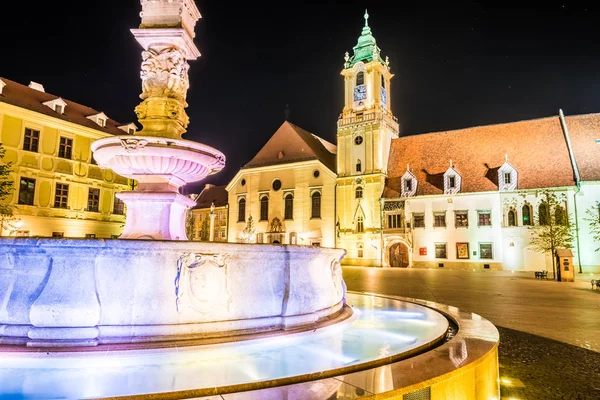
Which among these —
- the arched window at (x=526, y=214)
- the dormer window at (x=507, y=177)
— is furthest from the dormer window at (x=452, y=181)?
the arched window at (x=526, y=214)

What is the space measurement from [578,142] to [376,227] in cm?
1801

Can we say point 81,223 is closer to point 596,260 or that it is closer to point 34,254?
point 34,254

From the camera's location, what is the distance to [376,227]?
126ft

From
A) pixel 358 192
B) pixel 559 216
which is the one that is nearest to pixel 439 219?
pixel 358 192

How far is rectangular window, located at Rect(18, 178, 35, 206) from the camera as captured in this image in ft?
82.5

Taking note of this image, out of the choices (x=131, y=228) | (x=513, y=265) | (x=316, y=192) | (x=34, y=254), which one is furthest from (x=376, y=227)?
(x=34, y=254)

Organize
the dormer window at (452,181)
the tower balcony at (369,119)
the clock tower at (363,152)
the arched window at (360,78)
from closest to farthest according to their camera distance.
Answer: the dormer window at (452,181)
the clock tower at (363,152)
the tower balcony at (369,119)
the arched window at (360,78)

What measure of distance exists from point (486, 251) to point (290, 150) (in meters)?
22.1

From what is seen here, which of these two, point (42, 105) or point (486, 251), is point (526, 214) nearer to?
point (486, 251)

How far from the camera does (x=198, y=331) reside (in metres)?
4.30

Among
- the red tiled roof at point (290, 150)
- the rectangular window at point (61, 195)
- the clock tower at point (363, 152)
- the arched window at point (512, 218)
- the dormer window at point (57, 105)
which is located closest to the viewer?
the rectangular window at point (61, 195)

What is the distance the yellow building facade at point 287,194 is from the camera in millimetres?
41969

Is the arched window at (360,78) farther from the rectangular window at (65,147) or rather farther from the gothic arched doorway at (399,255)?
the rectangular window at (65,147)

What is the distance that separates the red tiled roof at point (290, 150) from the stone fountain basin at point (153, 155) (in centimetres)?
3586
